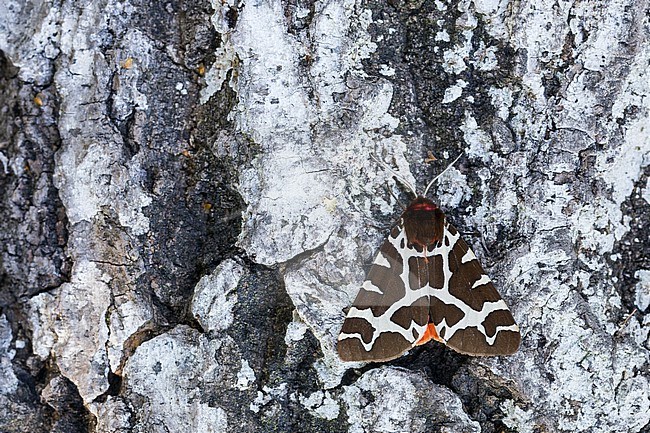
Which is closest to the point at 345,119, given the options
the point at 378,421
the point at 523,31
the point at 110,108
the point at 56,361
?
the point at 523,31

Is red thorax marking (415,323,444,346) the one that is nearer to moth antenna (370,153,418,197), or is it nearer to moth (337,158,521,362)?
moth (337,158,521,362)

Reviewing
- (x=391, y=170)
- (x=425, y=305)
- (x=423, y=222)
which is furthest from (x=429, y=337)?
(x=391, y=170)

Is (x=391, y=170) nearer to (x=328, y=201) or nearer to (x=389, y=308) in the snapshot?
(x=328, y=201)

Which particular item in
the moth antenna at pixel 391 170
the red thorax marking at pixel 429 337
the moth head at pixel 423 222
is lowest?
the red thorax marking at pixel 429 337

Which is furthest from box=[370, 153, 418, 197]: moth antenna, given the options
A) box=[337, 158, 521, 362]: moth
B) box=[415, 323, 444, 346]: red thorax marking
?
box=[415, 323, 444, 346]: red thorax marking

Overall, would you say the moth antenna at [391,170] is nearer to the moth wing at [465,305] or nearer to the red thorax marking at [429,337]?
the moth wing at [465,305]

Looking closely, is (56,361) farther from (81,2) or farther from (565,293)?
(565,293)

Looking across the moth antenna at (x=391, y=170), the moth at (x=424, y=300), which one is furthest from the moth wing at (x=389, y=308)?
the moth antenna at (x=391, y=170)
